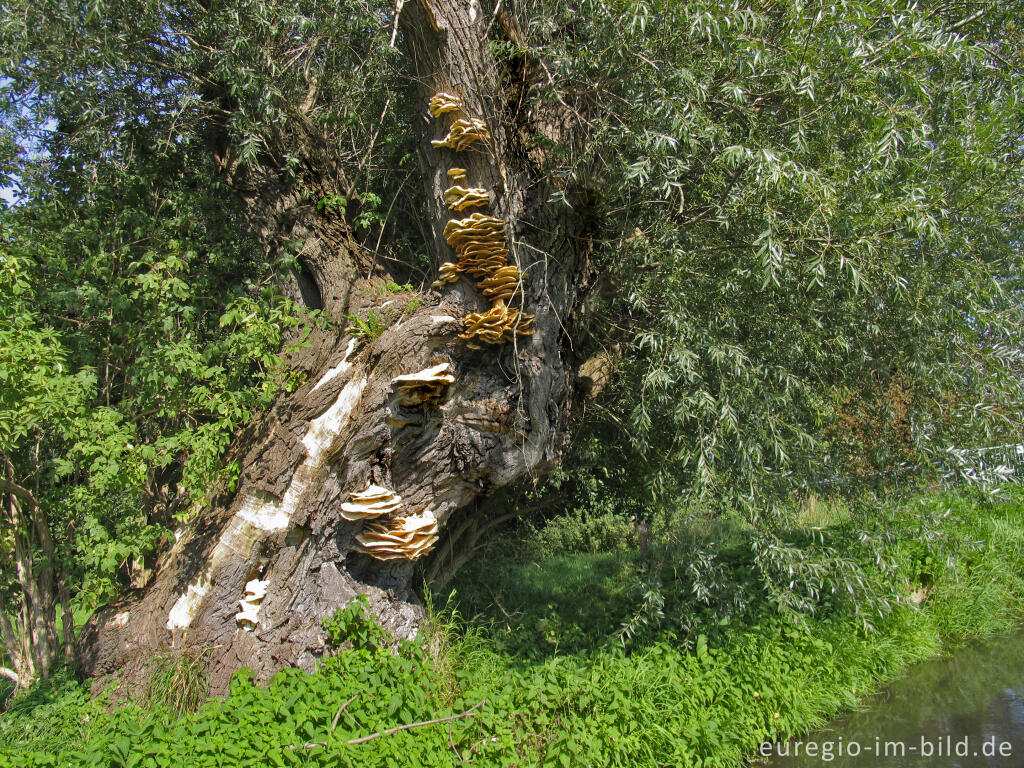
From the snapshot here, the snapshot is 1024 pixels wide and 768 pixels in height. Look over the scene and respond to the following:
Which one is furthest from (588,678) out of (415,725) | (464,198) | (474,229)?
Result: (464,198)

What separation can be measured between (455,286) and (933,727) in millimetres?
4496

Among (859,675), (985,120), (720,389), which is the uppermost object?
Result: (985,120)

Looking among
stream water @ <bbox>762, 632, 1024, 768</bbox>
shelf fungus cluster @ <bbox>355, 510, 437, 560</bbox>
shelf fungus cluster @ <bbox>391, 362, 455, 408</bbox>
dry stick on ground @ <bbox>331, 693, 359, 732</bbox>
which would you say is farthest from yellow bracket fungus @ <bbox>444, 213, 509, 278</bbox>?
stream water @ <bbox>762, 632, 1024, 768</bbox>

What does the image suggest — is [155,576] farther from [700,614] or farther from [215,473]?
[700,614]

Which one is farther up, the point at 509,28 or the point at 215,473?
the point at 509,28

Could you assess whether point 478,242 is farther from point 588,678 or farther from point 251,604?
point 588,678

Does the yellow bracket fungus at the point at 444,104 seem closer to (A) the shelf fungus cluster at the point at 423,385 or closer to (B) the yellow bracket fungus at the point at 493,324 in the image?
(B) the yellow bracket fungus at the point at 493,324

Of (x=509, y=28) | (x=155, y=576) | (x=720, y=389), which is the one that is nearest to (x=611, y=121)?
(x=509, y=28)

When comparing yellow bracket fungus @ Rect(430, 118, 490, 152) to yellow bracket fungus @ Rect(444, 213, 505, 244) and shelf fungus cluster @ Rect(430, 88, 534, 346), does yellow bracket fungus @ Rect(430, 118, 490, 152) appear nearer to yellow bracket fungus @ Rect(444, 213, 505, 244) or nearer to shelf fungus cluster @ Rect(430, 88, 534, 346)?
shelf fungus cluster @ Rect(430, 88, 534, 346)

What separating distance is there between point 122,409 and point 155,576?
3.70ft

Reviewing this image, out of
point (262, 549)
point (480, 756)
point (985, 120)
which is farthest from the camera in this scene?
point (985, 120)

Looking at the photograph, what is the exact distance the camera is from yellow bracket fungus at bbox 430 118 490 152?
3.88m

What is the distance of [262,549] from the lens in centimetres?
388

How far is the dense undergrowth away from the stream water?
0.45ft
